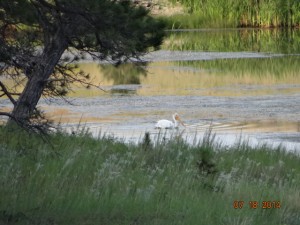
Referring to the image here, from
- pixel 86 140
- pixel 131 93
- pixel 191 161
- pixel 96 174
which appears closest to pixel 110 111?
pixel 131 93

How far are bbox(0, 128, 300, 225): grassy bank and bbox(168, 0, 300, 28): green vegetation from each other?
35480 millimetres

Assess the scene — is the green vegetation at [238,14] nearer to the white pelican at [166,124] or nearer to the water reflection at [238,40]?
the water reflection at [238,40]

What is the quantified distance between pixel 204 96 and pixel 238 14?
83.3 ft

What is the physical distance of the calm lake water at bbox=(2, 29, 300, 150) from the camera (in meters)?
18.6

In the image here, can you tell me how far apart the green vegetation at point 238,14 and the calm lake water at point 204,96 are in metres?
7.29

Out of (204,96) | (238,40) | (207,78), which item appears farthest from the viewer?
(238,40)

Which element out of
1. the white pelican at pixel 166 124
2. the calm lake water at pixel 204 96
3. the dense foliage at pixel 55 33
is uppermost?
the calm lake water at pixel 204 96

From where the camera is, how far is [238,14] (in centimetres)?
4878

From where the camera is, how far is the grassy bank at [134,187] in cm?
779

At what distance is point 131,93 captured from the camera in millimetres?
25125
